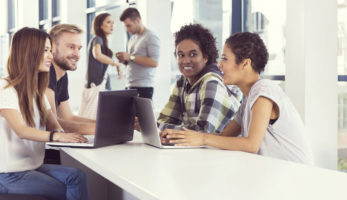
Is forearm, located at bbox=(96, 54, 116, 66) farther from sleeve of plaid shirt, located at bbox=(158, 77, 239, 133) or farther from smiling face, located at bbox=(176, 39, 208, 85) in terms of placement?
sleeve of plaid shirt, located at bbox=(158, 77, 239, 133)

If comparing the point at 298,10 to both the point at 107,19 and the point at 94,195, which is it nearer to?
the point at 94,195

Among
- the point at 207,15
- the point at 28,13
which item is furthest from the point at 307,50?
the point at 28,13

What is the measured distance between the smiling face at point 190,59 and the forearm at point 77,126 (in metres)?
0.61

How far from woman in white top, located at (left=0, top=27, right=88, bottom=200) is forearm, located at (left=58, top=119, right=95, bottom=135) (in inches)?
9.8

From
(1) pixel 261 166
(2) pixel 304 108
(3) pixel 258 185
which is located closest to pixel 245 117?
(1) pixel 261 166

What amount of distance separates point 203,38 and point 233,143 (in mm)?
957

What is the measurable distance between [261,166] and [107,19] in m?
3.90

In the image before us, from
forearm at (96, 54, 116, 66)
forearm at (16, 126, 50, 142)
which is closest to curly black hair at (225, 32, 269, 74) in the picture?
forearm at (16, 126, 50, 142)

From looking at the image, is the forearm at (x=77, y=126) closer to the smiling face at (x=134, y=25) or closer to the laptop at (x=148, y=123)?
the laptop at (x=148, y=123)

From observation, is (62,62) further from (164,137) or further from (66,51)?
(164,137)

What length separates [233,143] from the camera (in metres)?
1.92

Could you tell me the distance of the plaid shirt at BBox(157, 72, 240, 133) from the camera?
2.41 m

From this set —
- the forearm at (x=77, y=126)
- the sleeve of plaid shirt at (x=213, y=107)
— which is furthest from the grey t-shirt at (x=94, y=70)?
the sleeve of plaid shirt at (x=213, y=107)

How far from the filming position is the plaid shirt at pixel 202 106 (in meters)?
2.41
